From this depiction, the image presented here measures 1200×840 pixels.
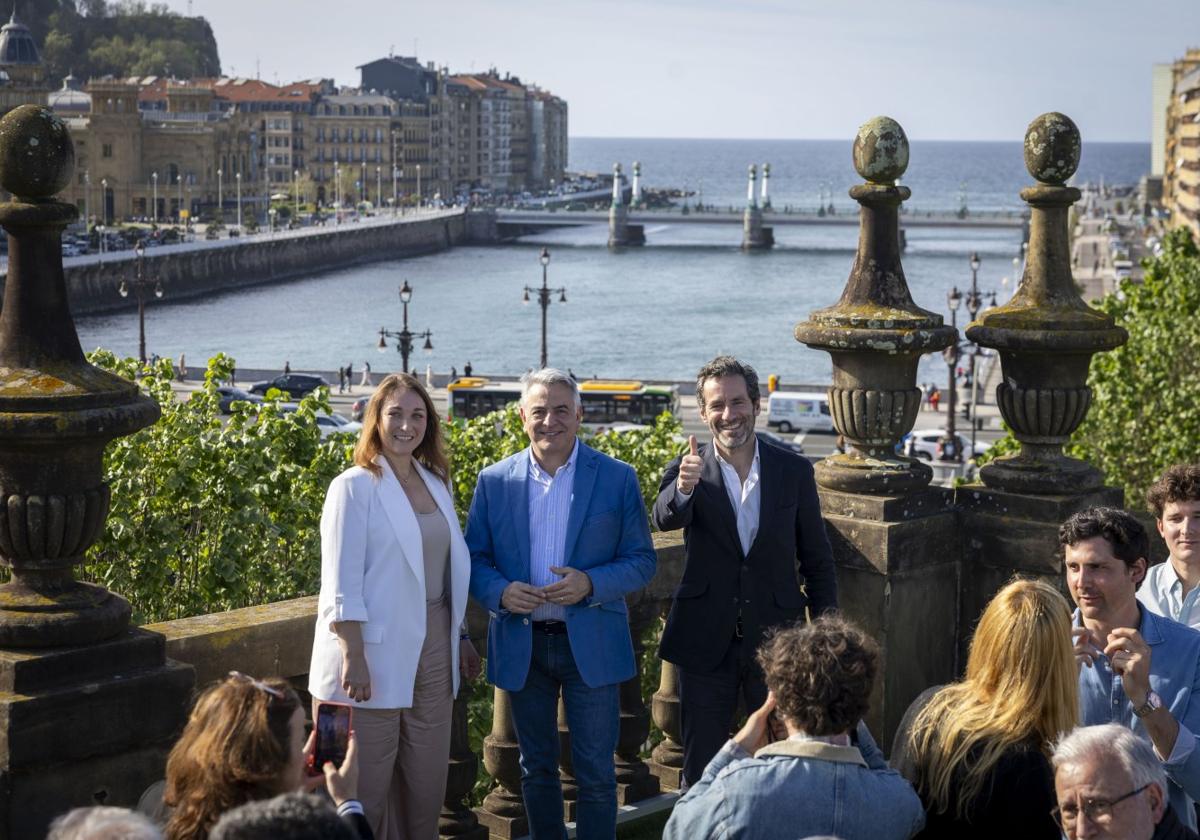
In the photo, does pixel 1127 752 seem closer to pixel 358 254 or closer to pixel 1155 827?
pixel 1155 827

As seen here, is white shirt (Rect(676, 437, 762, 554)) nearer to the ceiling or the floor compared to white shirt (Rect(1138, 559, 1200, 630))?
nearer to the ceiling

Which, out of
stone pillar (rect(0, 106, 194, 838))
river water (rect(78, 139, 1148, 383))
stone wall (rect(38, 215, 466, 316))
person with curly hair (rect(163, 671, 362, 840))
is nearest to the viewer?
person with curly hair (rect(163, 671, 362, 840))

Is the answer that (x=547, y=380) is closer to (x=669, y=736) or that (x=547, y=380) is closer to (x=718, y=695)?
(x=718, y=695)

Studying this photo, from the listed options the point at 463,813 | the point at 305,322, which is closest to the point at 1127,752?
the point at 463,813

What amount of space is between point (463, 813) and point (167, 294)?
9792 cm

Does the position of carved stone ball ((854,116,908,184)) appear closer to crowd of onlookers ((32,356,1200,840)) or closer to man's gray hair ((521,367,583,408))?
crowd of onlookers ((32,356,1200,840))

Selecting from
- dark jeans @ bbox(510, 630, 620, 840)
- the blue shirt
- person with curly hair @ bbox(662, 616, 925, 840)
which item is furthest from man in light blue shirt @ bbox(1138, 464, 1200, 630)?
person with curly hair @ bbox(662, 616, 925, 840)

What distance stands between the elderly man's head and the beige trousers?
2.04 m

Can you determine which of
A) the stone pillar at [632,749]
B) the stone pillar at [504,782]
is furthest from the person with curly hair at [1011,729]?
the stone pillar at [632,749]

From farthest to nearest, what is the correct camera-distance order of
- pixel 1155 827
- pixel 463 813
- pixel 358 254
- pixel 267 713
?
pixel 358 254
pixel 463 813
pixel 1155 827
pixel 267 713

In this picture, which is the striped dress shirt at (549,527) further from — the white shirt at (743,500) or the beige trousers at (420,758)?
the white shirt at (743,500)

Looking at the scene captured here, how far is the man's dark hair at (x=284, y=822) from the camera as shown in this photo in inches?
120

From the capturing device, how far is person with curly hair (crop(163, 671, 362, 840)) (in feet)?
11.9

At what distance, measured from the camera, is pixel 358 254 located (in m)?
134
